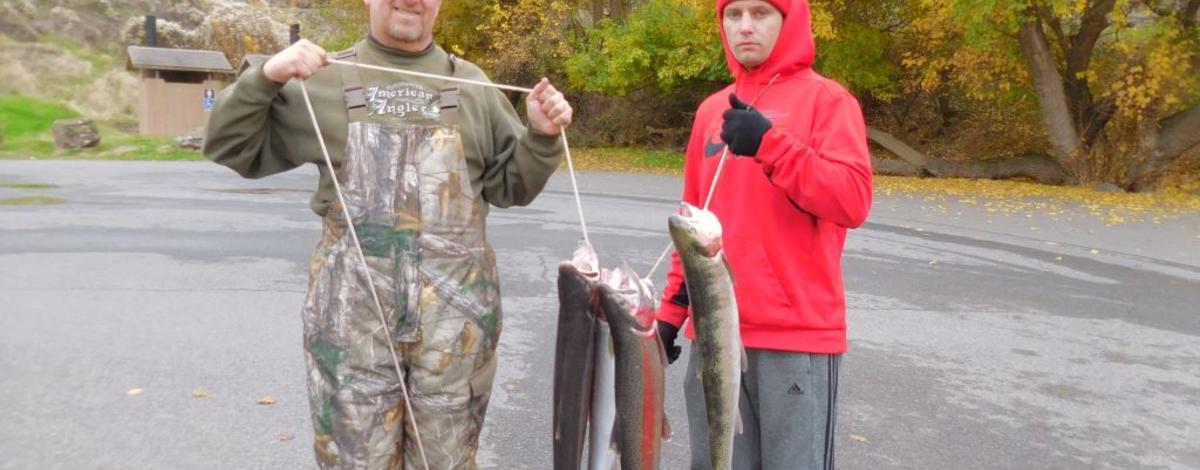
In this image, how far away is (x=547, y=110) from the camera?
9.90 feet

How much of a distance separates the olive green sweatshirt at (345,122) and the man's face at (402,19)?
0.06 meters

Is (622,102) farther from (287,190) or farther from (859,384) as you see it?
(859,384)

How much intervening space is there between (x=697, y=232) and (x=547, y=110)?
719 millimetres

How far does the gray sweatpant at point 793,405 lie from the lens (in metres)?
2.99

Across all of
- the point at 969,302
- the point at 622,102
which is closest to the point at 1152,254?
the point at 969,302

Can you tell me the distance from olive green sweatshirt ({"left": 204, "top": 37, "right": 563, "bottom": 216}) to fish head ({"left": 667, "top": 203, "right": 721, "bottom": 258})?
2.17 feet

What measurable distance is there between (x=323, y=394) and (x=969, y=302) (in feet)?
23.9

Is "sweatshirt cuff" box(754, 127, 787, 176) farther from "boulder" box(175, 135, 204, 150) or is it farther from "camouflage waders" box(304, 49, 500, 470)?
"boulder" box(175, 135, 204, 150)

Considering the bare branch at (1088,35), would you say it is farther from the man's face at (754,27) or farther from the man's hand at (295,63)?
the man's hand at (295,63)

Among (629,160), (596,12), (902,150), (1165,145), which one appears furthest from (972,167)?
(596,12)

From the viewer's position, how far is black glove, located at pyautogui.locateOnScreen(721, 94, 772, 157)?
272cm

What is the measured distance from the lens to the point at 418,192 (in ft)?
9.70

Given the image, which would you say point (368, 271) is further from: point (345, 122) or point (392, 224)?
point (345, 122)

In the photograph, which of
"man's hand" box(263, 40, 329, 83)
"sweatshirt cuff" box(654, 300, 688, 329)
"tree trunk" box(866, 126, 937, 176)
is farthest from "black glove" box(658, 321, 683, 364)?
"tree trunk" box(866, 126, 937, 176)
